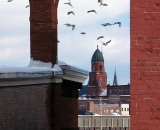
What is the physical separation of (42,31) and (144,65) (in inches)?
219

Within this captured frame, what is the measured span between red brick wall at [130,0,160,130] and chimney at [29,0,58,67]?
543cm

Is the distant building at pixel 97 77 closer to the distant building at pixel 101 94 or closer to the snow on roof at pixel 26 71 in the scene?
the distant building at pixel 101 94

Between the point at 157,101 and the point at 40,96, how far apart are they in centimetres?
497

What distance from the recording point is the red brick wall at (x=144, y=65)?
522 cm

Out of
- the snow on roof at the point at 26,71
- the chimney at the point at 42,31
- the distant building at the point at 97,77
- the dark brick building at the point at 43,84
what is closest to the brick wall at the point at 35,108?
the dark brick building at the point at 43,84

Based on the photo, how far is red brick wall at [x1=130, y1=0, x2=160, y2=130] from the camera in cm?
522

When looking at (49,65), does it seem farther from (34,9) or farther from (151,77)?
(151,77)

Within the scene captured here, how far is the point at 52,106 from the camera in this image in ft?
34.0

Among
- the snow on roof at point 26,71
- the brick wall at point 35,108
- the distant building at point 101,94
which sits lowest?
the brick wall at point 35,108

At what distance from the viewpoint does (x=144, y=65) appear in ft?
17.3

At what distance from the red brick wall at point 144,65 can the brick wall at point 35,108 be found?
3348 mm

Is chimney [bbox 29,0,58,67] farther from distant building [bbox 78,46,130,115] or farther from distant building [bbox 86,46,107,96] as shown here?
distant building [bbox 86,46,107,96]

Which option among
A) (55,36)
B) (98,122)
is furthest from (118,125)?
(55,36)

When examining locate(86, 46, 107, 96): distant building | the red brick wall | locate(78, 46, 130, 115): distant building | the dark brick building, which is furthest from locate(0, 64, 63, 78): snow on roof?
locate(86, 46, 107, 96): distant building
